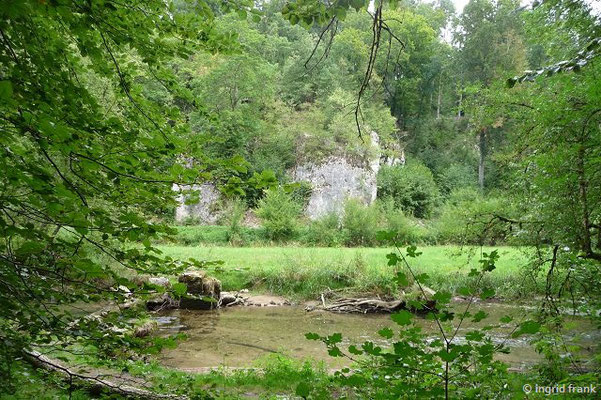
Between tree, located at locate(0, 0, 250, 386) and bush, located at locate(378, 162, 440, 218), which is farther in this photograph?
bush, located at locate(378, 162, 440, 218)

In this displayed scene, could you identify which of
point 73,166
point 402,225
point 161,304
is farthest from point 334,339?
point 402,225

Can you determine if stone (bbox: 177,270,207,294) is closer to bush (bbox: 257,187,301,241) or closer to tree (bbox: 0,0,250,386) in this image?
bush (bbox: 257,187,301,241)

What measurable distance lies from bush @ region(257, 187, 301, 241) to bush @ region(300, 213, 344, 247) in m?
1.04

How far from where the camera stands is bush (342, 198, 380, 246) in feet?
78.5

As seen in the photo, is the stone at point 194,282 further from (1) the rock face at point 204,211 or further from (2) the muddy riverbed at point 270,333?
(1) the rock face at point 204,211

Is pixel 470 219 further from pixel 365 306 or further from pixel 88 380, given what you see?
pixel 365 306

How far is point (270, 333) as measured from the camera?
11.0 m

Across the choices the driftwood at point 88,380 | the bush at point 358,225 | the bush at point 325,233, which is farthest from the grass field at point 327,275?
the driftwood at point 88,380

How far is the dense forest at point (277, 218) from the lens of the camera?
2129mm

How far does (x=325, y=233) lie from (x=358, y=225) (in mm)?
2102

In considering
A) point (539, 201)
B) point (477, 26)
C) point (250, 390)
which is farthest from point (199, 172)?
point (477, 26)

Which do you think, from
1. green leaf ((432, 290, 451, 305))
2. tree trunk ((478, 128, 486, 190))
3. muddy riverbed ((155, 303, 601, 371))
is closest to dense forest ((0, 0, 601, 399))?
green leaf ((432, 290, 451, 305))

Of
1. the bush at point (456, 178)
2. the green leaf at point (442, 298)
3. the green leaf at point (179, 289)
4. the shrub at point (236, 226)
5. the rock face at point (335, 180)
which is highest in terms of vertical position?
the bush at point (456, 178)

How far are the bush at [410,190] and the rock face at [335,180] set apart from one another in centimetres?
177
